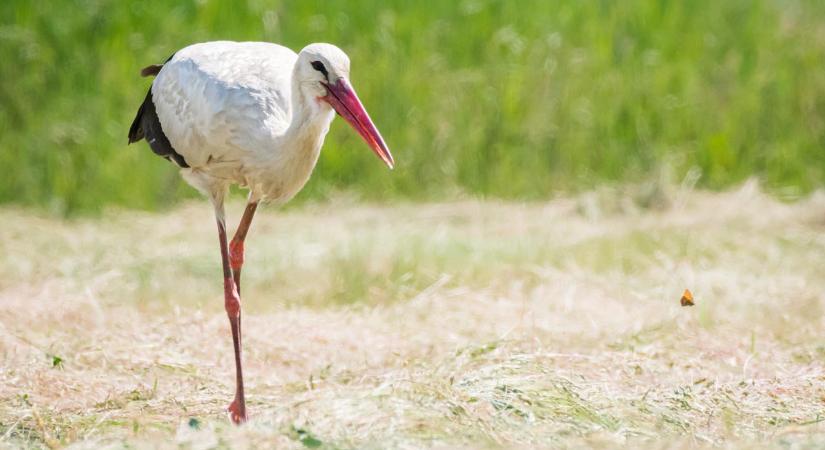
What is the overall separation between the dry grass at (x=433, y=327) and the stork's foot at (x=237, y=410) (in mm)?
59

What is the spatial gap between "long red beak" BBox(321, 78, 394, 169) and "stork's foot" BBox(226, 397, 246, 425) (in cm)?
102

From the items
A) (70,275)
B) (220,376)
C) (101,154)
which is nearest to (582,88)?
(101,154)

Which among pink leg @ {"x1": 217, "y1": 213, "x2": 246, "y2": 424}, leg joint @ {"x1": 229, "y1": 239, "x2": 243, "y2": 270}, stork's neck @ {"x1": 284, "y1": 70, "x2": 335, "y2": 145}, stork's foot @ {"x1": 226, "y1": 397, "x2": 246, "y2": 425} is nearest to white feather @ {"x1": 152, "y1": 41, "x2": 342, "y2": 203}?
stork's neck @ {"x1": 284, "y1": 70, "x2": 335, "y2": 145}

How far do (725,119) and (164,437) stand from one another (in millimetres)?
6569

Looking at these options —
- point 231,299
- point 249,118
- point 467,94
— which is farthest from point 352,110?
point 467,94

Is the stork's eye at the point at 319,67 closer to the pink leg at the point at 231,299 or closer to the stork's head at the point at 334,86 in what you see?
the stork's head at the point at 334,86

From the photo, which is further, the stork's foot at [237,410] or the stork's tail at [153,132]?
the stork's tail at [153,132]

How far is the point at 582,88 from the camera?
941 cm

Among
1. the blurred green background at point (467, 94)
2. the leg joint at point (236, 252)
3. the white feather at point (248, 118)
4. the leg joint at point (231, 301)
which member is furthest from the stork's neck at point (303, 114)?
the blurred green background at point (467, 94)

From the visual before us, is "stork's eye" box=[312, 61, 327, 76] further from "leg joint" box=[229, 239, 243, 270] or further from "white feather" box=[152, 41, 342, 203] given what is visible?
"leg joint" box=[229, 239, 243, 270]

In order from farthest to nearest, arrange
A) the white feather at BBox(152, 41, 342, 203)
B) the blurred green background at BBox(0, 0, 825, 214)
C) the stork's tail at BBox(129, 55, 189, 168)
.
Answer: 1. the blurred green background at BBox(0, 0, 825, 214)
2. the stork's tail at BBox(129, 55, 189, 168)
3. the white feather at BBox(152, 41, 342, 203)

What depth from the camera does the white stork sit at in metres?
4.62

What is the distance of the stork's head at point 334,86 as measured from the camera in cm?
459

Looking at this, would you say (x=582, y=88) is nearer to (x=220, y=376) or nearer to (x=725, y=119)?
(x=725, y=119)
